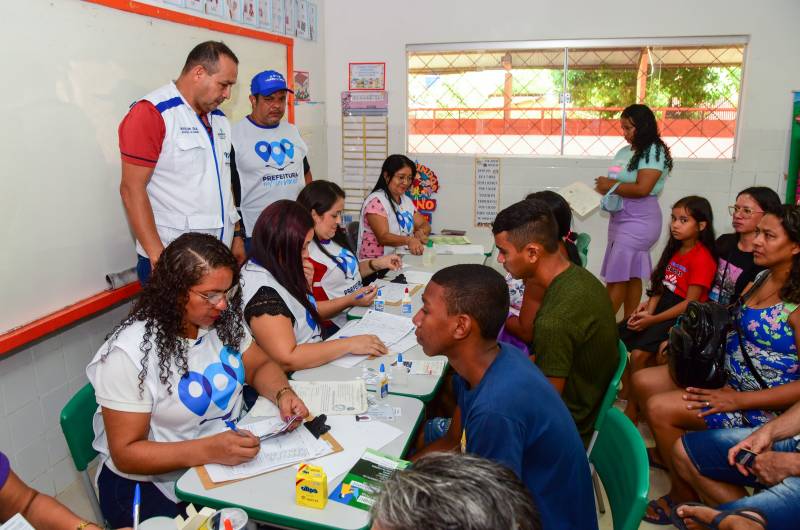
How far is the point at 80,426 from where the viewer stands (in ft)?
6.38

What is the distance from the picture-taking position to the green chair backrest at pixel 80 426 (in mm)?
1893

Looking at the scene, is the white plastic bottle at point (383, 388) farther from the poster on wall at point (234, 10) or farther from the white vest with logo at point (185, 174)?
the poster on wall at point (234, 10)

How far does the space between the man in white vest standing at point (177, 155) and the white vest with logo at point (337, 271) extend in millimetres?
574

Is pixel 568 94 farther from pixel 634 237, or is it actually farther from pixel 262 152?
pixel 262 152

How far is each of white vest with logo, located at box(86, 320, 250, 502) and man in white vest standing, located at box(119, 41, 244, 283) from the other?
0.80 m

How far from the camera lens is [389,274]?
3.94 m

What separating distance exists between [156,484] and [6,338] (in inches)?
42.3

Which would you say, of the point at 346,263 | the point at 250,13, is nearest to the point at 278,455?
the point at 346,263

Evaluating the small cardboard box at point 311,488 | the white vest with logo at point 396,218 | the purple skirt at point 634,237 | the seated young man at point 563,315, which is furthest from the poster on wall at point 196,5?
the purple skirt at point 634,237

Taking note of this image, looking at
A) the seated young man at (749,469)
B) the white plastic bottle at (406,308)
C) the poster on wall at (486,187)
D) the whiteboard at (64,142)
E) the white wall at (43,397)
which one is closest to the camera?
the seated young man at (749,469)

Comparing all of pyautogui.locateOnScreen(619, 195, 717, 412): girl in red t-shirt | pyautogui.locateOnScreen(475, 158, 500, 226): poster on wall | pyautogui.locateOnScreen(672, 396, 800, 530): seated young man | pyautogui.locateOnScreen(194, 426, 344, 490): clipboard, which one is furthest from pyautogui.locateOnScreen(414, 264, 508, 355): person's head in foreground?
pyautogui.locateOnScreen(475, 158, 500, 226): poster on wall

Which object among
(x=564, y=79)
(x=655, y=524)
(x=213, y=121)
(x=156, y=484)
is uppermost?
(x=564, y=79)

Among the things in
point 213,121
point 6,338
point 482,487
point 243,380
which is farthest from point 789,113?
point 6,338

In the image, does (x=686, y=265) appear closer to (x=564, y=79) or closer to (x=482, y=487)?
(x=564, y=79)
